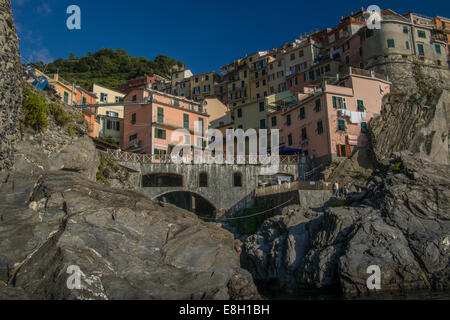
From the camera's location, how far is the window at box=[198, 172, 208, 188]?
35.5 meters

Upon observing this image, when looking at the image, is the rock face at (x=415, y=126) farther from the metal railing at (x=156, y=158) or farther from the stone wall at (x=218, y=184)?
the stone wall at (x=218, y=184)

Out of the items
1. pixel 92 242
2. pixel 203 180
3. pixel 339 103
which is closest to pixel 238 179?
pixel 203 180

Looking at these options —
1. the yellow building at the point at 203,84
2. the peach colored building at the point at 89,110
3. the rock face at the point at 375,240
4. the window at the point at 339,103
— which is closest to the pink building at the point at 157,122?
the peach colored building at the point at 89,110

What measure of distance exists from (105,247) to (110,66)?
85.2 meters

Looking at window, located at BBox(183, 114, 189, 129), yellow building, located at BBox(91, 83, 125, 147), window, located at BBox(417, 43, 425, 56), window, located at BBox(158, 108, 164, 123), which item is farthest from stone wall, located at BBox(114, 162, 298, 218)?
window, located at BBox(417, 43, 425, 56)

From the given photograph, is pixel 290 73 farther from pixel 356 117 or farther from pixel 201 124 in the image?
pixel 356 117

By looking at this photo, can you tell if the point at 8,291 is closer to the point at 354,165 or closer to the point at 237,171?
the point at 237,171

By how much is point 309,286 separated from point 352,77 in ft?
92.8

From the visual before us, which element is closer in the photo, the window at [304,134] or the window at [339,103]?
the window at [339,103]

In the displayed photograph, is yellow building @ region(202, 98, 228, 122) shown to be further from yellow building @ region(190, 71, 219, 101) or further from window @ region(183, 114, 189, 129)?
yellow building @ region(190, 71, 219, 101)

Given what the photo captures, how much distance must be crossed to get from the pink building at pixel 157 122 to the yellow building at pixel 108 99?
6.44 m

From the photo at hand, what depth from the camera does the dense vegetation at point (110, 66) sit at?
273 feet

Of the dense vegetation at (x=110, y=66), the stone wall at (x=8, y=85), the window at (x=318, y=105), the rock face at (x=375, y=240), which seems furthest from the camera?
the dense vegetation at (x=110, y=66)

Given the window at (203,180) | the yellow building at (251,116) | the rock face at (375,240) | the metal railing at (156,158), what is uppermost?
the yellow building at (251,116)
